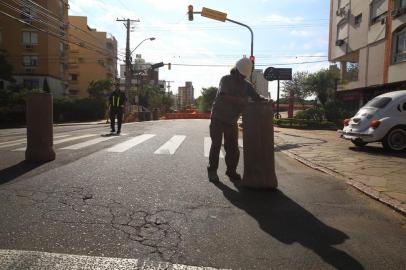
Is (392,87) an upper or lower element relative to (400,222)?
upper

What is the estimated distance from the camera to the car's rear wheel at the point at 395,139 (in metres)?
11.4

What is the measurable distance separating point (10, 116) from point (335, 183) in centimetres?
3066

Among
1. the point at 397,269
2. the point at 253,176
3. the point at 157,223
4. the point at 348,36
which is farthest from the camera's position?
the point at 348,36

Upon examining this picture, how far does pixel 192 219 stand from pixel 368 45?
26.1 meters

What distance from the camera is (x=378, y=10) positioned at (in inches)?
1021

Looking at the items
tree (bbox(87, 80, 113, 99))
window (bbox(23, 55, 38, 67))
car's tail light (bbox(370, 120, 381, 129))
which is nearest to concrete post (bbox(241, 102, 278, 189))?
car's tail light (bbox(370, 120, 381, 129))

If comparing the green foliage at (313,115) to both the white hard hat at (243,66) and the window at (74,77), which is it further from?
the window at (74,77)

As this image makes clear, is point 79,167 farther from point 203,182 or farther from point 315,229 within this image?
point 315,229

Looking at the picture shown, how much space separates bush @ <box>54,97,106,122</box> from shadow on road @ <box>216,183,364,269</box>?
36.5 metres

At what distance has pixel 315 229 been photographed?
4102 millimetres

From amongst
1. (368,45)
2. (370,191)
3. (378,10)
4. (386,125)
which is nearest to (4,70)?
(368,45)

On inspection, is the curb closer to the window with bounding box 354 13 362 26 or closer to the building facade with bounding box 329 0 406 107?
the building facade with bounding box 329 0 406 107

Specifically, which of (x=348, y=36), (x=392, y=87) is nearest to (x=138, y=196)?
(x=392, y=87)

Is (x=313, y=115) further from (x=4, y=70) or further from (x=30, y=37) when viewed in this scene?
(x=30, y=37)
